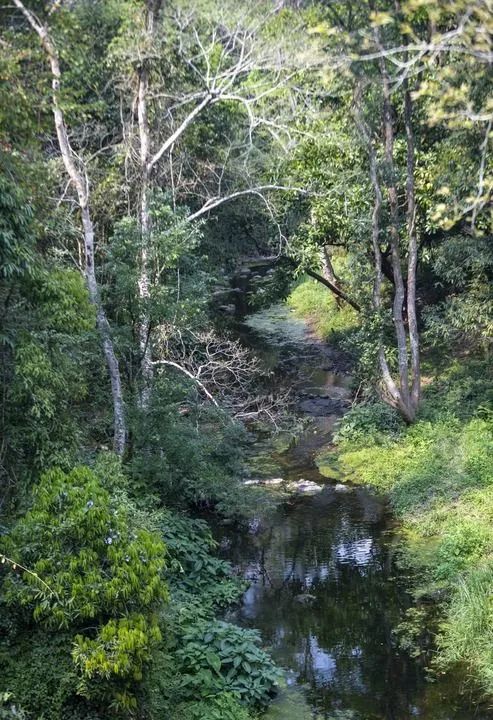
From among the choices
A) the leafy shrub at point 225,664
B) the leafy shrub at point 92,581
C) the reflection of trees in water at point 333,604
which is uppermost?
the leafy shrub at point 92,581

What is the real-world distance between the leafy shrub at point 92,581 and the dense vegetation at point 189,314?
23mm

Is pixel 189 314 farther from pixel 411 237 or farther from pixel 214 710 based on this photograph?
pixel 214 710

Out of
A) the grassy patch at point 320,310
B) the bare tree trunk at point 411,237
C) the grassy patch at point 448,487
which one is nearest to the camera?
the grassy patch at point 448,487

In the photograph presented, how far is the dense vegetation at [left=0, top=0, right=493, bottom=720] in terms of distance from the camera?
5.98 meters

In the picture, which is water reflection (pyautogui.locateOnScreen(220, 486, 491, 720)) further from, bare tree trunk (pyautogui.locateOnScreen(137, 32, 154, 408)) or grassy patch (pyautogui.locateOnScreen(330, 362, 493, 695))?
bare tree trunk (pyautogui.locateOnScreen(137, 32, 154, 408))

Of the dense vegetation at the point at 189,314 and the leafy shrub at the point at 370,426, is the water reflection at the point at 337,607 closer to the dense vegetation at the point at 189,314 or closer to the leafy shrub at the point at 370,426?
the dense vegetation at the point at 189,314

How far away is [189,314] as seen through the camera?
12008 mm

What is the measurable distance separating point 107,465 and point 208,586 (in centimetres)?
272

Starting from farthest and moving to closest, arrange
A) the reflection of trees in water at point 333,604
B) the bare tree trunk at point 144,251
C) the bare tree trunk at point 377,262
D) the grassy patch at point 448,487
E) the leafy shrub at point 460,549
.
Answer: the bare tree trunk at point 377,262
the bare tree trunk at point 144,251
the leafy shrub at point 460,549
the grassy patch at point 448,487
the reflection of trees in water at point 333,604

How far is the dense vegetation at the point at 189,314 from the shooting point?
5977 millimetres

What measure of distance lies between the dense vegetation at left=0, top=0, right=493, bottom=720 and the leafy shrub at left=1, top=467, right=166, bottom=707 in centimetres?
2

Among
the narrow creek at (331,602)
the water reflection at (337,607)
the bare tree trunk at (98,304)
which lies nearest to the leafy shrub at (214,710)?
the narrow creek at (331,602)

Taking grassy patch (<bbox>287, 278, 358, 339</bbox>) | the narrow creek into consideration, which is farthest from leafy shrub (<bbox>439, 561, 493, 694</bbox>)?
grassy patch (<bbox>287, 278, 358, 339</bbox>)

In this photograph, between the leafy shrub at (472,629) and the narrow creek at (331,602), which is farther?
the leafy shrub at (472,629)
